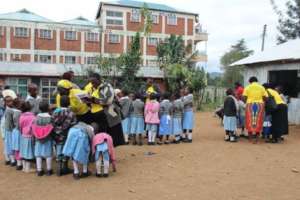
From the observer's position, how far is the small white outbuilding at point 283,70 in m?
15.3

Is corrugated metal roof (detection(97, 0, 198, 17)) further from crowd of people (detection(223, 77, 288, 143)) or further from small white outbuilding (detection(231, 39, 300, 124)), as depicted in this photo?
crowd of people (detection(223, 77, 288, 143))

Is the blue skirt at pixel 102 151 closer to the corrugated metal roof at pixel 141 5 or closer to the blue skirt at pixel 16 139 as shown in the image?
the blue skirt at pixel 16 139

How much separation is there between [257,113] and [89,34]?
A: 34.4m

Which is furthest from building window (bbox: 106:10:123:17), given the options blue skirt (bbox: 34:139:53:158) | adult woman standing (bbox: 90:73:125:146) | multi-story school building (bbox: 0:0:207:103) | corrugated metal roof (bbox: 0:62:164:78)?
blue skirt (bbox: 34:139:53:158)

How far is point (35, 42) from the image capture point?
40406 millimetres

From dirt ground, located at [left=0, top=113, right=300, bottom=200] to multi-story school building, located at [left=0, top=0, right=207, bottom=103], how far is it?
1002 inches

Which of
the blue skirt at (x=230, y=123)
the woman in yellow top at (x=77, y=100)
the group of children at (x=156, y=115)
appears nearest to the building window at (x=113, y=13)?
the group of children at (x=156, y=115)

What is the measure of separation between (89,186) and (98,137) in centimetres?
97

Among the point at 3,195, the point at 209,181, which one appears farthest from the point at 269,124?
the point at 3,195

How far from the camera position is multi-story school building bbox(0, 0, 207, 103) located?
39719 mm

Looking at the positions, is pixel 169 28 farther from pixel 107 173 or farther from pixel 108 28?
pixel 107 173

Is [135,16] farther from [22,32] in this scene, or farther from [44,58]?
[22,32]

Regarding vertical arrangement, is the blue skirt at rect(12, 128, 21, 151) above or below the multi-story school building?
below

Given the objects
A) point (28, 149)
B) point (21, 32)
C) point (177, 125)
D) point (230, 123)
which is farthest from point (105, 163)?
point (21, 32)
